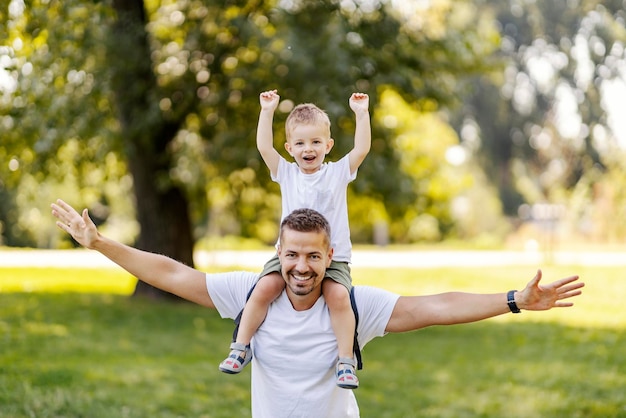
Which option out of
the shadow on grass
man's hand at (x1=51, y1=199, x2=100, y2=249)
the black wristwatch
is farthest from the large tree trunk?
the black wristwatch

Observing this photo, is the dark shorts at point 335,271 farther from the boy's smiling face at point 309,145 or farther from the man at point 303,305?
the boy's smiling face at point 309,145

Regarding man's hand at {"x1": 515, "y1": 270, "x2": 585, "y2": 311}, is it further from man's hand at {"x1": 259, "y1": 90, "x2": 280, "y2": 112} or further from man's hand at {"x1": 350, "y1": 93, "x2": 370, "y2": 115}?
man's hand at {"x1": 259, "y1": 90, "x2": 280, "y2": 112}

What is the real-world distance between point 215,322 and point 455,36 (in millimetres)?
5639

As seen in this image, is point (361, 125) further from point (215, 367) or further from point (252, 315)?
point (215, 367)

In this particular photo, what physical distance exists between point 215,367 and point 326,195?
6055mm

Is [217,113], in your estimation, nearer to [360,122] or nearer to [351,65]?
[351,65]

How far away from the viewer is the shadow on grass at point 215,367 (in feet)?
24.5

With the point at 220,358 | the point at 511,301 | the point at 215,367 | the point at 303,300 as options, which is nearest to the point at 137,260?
the point at 303,300

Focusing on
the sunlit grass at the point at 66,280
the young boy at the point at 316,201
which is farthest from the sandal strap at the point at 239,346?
the sunlit grass at the point at 66,280

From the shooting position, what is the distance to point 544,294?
3.61 metres

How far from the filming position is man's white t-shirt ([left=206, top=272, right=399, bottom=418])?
373 centimetres

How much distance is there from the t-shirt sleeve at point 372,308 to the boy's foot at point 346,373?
0.23m

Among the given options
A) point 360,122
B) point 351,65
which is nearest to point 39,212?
point 351,65

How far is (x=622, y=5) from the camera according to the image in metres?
24.9
